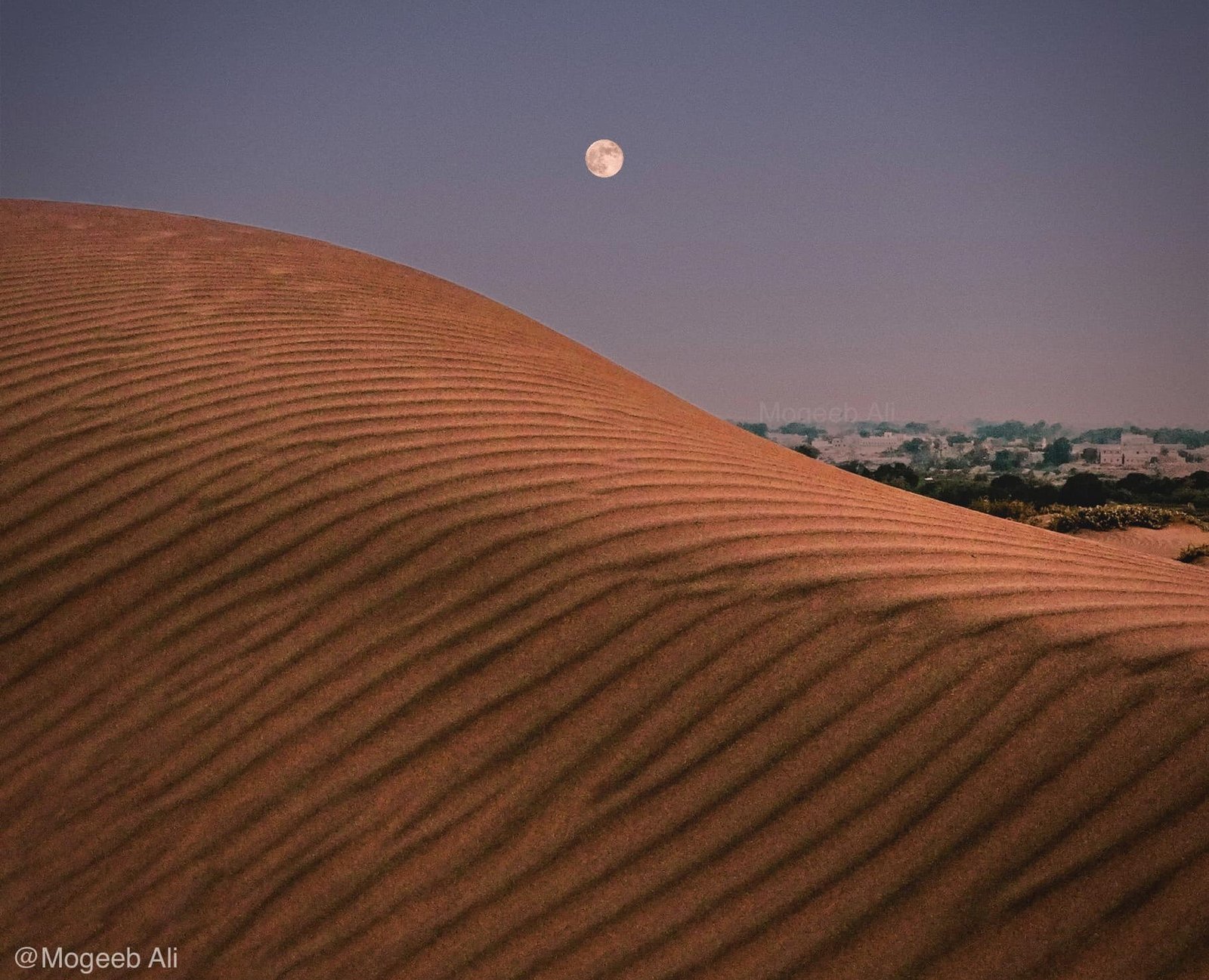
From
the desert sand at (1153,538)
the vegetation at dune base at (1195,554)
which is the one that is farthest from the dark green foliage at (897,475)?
the vegetation at dune base at (1195,554)

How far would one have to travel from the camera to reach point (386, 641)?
9.44 ft

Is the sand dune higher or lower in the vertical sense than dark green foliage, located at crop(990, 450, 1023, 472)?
lower

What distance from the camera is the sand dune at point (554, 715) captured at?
83.0 inches

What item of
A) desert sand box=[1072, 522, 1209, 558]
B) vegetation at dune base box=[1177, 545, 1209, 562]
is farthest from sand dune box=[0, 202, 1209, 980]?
desert sand box=[1072, 522, 1209, 558]

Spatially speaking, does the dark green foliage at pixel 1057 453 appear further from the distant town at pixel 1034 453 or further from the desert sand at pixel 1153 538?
the desert sand at pixel 1153 538

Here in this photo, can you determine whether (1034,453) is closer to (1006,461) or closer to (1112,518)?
(1006,461)

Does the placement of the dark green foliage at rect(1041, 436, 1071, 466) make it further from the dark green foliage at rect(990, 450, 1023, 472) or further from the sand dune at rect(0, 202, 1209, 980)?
the sand dune at rect(0, 202, 1209, 980)

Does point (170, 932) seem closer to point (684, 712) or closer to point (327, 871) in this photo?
point (327, 871)

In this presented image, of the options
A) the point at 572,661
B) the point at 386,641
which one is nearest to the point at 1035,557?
the point at 572,661

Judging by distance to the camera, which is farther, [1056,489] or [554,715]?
[1056,489]

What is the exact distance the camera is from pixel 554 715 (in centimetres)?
261

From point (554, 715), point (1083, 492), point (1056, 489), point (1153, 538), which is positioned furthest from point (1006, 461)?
point (554, 715)

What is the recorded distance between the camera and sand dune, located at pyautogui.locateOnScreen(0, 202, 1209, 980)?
6.92 feet

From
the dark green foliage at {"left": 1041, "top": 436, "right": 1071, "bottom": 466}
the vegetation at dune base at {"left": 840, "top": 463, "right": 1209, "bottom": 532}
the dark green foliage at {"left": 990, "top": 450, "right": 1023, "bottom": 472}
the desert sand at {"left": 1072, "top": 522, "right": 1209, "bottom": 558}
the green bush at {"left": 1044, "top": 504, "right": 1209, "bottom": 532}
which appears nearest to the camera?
the desert sand at {"left": 1072, "top": 522, "right": 1209, "bottom": 558}
